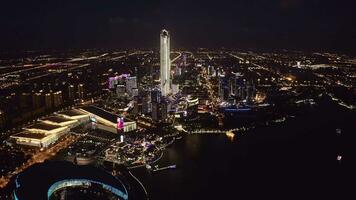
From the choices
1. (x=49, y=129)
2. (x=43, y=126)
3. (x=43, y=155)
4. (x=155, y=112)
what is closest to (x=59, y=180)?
(x=43, y=155)

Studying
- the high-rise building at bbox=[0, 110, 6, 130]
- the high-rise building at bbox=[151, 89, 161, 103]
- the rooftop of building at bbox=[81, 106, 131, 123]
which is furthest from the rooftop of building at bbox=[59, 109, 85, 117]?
the high-rise building at bbox=[151, 89, 161, 103]

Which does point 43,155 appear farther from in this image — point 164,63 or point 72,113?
point 164,63

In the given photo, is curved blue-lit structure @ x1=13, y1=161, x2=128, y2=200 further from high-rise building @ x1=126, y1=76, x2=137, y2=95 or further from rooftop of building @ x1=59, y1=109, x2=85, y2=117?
high-rise building @ x1=126, y1=76, x2=137, y2=95

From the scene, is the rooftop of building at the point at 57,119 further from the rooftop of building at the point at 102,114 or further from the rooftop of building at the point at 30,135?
the rooftop of building at the point at 30,135

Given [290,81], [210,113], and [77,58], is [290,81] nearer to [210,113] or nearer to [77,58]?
[210,113]

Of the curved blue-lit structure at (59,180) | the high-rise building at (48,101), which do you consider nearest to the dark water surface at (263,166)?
the curved blue-lit structure at (59,180)
